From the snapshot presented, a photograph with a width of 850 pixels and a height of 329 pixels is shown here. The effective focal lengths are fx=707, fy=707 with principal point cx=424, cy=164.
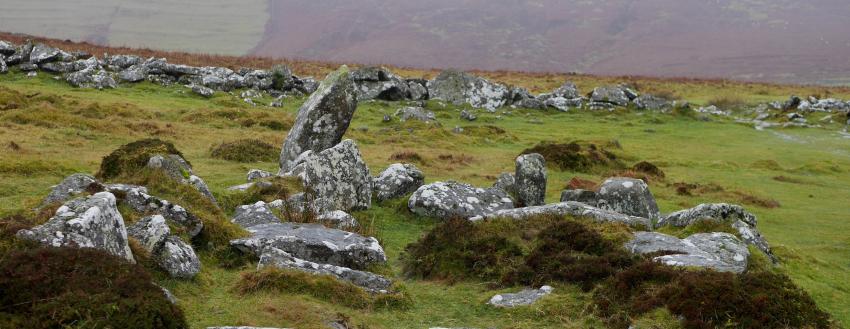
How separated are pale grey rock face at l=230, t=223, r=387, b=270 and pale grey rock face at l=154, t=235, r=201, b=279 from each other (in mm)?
1259

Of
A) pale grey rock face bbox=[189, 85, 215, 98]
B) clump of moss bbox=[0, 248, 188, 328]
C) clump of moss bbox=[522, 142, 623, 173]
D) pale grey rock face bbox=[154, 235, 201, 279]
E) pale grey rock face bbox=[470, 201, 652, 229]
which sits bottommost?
clump of moss bbox=[522, 142, 623, 173]

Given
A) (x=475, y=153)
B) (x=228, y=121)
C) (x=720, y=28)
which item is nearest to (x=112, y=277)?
(x=475, y=153)

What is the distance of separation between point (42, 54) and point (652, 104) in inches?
1485

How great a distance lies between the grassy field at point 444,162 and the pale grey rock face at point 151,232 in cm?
74

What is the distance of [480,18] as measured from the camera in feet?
479

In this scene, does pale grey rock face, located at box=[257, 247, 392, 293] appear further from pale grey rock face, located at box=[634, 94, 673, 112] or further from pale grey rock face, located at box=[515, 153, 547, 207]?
pale grey rock face, located at box=[634, 94, 673, 112]

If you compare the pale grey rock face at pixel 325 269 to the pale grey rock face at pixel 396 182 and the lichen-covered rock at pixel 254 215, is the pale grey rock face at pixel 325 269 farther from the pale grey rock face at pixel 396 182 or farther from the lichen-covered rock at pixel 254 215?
the pale grey rock face at pixel 396 182

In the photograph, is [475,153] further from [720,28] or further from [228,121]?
[720,28]

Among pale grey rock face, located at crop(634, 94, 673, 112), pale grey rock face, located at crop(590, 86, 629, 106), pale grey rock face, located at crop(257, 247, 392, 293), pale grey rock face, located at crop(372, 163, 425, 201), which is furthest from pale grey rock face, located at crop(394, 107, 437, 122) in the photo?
pale grey rock face, located at crop(257, 247, 392, 293)

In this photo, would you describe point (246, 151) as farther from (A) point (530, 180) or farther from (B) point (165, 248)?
(B) point (165, 248)

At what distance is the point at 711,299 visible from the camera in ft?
28.3

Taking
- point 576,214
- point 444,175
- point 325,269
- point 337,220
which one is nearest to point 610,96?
point 444,175

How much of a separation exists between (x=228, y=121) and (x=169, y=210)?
73.3 ft

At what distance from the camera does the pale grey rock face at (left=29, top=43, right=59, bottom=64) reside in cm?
4056
